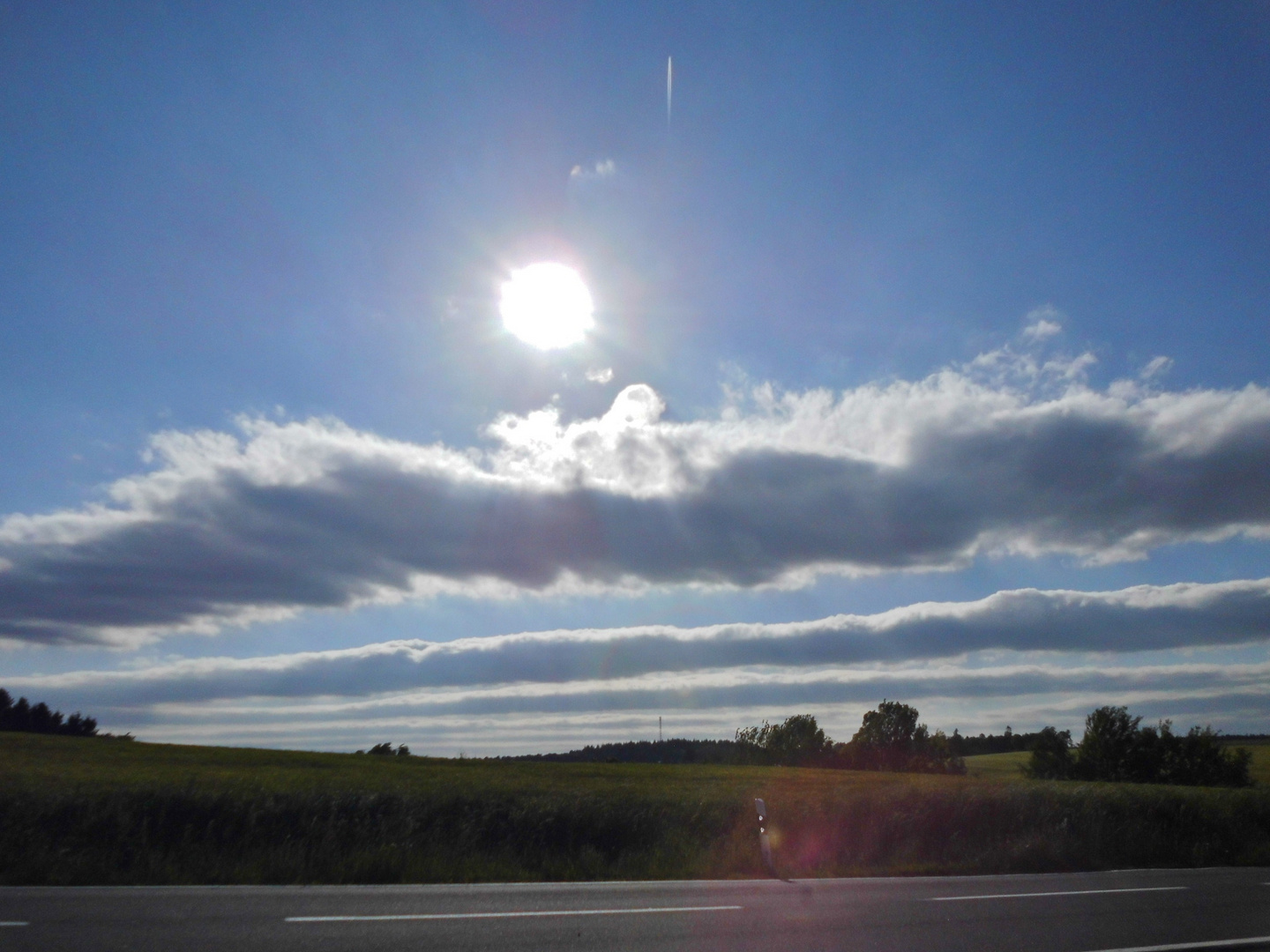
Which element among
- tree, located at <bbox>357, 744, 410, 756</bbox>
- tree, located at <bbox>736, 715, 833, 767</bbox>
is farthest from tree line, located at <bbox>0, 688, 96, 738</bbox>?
tree, located at <bbox>736, 715, 833, 767</bbox>

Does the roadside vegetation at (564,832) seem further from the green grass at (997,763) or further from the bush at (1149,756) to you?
the green grass at (997,763)

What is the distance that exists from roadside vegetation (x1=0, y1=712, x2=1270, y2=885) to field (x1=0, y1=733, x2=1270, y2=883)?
43 millimetres

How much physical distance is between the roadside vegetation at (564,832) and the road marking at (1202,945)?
26.4ft

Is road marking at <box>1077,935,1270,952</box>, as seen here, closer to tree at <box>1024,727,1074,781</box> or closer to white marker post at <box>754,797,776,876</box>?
white marker post at <box>754,797,776,876</box>

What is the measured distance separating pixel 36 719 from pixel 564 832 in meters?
104

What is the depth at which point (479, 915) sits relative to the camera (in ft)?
36.4

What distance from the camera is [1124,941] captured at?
34.6ft

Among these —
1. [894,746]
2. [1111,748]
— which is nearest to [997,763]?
[894,746]

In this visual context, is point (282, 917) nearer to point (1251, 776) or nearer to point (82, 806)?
point (82, 806)

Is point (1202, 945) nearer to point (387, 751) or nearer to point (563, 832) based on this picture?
point (563, 832)

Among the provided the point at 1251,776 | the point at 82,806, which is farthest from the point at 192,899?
the point at 1251,776

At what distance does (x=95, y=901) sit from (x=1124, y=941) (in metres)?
12.9

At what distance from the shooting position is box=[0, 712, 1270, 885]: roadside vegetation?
1545 cm

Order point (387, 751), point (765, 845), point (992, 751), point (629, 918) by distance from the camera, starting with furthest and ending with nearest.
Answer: point (992, 751)
point (387, 751)
point (765, 845)
point (629, 918)
